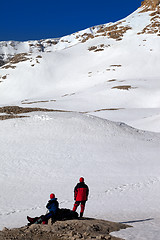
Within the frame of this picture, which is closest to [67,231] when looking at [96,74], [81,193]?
[81,193]

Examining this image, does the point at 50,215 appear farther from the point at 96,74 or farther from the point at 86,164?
the point at 96,74

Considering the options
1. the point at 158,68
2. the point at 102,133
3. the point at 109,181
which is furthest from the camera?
the point at 158,68

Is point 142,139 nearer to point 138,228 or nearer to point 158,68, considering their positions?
point 138,228

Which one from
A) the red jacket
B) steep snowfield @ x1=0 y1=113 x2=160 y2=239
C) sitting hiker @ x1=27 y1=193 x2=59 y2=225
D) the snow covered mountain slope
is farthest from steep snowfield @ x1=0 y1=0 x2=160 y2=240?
the snow covered mountain slope

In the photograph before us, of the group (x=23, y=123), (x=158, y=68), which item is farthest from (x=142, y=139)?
(x=158, y=68)

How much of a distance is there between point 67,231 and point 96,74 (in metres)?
91.9

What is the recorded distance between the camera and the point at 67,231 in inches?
323

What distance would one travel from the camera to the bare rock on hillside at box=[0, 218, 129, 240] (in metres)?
7.81

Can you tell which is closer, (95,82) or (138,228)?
(138,228)

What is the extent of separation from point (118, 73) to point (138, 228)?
89.5 meters

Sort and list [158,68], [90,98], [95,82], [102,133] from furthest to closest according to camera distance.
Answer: [158,68] < [95,82] < [90,98] < [102,133]

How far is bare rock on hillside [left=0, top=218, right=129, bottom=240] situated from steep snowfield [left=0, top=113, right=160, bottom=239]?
0.93 m

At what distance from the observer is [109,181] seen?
17.4m

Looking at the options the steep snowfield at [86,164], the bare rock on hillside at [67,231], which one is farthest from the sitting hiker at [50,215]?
the steep snowfield at [86,164]
